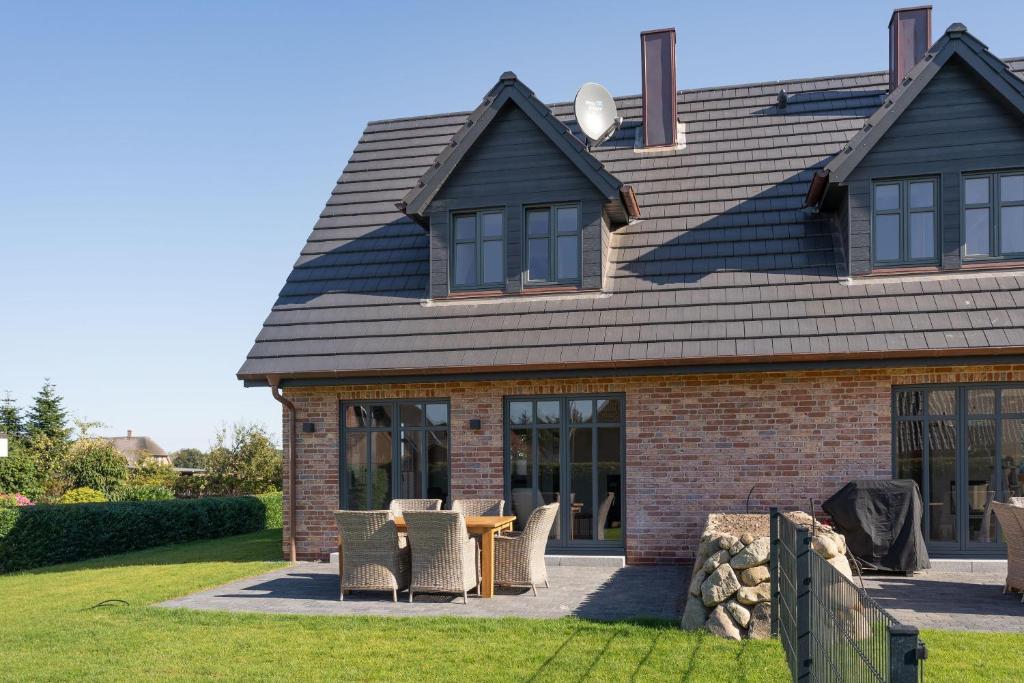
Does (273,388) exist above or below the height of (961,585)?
above

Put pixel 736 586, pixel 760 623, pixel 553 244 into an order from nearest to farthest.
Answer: pixel 760 623 → pixel 736 586 → pixel 553 244

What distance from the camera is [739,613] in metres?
7.92

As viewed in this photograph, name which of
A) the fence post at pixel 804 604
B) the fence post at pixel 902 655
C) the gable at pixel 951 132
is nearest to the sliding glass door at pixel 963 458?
the gable at pixel 951 132

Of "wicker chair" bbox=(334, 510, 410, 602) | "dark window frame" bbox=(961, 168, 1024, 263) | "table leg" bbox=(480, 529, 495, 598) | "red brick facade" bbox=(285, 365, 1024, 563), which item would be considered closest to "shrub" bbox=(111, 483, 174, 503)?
"red brick facade" bbox=(285, 365, 1024, 563)

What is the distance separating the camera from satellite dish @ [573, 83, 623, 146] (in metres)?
15.2

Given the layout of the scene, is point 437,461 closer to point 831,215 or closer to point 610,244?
point 610,244

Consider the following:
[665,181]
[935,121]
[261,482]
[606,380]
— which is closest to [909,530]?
[606,380]

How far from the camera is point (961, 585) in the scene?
33.5 feet

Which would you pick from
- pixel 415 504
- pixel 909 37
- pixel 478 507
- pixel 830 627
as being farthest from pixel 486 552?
pixel 909 37

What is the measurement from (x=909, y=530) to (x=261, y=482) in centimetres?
1786

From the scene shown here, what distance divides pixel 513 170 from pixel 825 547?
7.54 m

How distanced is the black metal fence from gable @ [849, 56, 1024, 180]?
681 cm

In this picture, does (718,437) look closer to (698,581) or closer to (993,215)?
(698,581)

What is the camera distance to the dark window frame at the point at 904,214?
12305 millimetres
